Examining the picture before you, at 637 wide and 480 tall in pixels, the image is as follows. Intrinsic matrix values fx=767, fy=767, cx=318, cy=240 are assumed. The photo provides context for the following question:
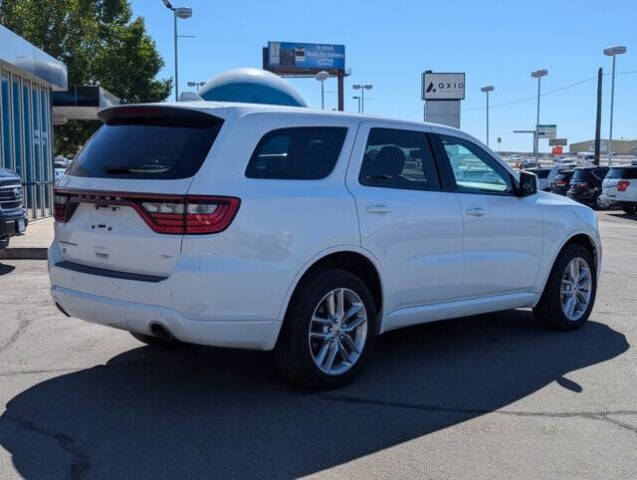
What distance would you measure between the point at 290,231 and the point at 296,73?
68.3 m

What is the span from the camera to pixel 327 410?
4.75m

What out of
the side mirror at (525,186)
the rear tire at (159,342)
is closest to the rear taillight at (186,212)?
the rear tire at (159,342)

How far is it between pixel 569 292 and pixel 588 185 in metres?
22.5

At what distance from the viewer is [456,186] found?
5949 mm

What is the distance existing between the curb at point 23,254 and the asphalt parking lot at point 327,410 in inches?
196

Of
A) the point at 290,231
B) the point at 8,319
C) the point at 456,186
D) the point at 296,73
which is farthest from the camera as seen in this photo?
the point at 296,73

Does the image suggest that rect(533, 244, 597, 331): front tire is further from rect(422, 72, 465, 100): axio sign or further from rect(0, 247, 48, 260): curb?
rect(422, 72, 465, 100): axio sign

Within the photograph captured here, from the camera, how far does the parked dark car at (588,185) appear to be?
92.0 feet

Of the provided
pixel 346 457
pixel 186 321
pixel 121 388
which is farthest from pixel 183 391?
pixel 346 457

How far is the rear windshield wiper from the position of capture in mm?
4652

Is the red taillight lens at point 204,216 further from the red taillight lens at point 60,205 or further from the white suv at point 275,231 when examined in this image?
the red taillight lens at point 60,205

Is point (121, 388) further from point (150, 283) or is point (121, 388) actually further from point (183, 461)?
point (183, 461)

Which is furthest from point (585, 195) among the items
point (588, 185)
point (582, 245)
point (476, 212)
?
point (476, 212)

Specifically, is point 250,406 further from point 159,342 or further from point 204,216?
point 159,342
